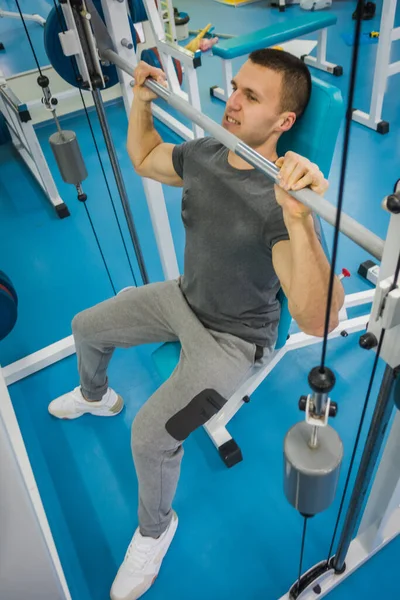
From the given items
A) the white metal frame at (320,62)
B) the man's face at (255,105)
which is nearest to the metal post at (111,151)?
the man's face at (255,105)

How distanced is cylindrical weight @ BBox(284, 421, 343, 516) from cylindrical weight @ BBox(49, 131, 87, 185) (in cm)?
127

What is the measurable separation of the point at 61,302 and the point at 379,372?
1629 mm

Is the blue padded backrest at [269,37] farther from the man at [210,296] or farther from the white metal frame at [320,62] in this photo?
the man at [210,296]

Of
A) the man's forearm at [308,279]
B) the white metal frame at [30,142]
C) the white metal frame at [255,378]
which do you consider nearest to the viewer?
the man's forearm at [308,279]

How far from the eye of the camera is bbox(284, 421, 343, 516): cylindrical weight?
31.6 inches

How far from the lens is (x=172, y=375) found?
1481 millimetres

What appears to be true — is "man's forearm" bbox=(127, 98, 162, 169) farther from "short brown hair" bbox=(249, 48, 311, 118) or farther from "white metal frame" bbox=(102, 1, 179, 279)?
"short brown hair" bbox=(249, 48, 311, 118)

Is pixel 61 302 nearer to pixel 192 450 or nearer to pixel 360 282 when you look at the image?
pixel 192 450

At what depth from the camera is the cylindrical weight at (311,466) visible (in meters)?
0.80

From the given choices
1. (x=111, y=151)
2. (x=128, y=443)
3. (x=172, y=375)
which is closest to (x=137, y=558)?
(x=128, y=443)

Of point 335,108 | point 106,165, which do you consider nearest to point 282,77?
point 335,108

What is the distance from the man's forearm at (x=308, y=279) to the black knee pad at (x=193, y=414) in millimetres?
359

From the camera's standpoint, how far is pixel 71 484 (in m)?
1.84

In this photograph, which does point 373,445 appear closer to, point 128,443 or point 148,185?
point 128,443
